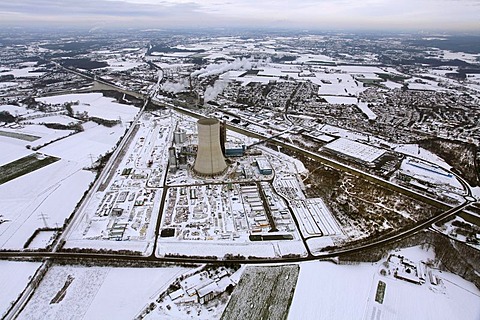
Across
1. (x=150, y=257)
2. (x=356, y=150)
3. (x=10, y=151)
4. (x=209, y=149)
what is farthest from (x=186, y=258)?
(x=10, y=151)

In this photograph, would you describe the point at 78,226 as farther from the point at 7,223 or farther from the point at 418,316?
the point at 418,316

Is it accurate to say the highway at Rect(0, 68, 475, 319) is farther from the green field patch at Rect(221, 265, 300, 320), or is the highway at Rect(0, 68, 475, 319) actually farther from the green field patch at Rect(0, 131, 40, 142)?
the green field patch at Rect(0, 131, 40, 142)

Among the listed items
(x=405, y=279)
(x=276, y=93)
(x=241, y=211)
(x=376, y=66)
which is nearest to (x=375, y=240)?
(x=405, y=279)

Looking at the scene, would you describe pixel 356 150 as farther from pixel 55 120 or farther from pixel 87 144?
pixel 55 120

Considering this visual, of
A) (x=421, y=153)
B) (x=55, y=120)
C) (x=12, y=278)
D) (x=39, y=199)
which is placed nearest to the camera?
(x=12, y=278)

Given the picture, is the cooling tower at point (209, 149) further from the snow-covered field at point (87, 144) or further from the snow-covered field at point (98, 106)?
the snow-covered field at point (98, 106)

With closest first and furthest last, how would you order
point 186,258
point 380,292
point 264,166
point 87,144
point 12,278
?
point 380,292 → point 12,278 → point 186,258 → point 264,166 → point 87,144

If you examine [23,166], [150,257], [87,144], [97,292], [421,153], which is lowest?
[97,292]

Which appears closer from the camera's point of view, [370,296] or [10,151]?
[370,296]
